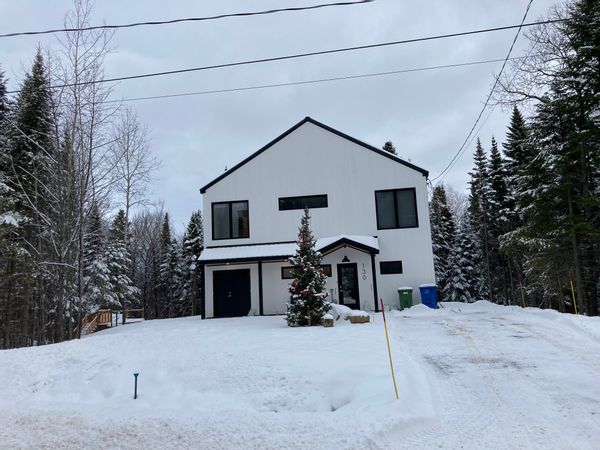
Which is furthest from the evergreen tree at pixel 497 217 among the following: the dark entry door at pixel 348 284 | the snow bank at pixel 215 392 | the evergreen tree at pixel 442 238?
the snow bank at pixel 215 392

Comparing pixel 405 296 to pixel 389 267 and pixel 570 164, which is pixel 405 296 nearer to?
pixel 389 267

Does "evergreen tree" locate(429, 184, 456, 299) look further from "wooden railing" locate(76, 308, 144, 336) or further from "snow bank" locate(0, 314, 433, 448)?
"snow bank" locate(0, 314, 433, 448)

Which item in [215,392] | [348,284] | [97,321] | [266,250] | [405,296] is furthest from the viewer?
[97,321]

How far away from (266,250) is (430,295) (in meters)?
7.40

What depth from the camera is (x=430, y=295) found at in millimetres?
17172

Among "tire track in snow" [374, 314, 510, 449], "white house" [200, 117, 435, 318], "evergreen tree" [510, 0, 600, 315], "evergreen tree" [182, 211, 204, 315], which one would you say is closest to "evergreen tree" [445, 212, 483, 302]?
"evergreen tree" [510, 0, 600, 315]

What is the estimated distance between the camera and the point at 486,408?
5574 millimetres

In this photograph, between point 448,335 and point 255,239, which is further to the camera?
point 255,239

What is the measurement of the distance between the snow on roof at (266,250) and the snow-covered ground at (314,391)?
21.7ft

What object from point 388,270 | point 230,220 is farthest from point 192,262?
point 388,270

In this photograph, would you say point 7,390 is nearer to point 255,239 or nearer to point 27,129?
point 255,239

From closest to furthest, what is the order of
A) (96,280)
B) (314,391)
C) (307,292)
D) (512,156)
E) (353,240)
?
(314,391), (307,292), (353,240), (96,280), (512,156)

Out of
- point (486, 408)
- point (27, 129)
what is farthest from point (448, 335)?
point (27, 129)

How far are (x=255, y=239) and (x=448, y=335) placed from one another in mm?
10993
